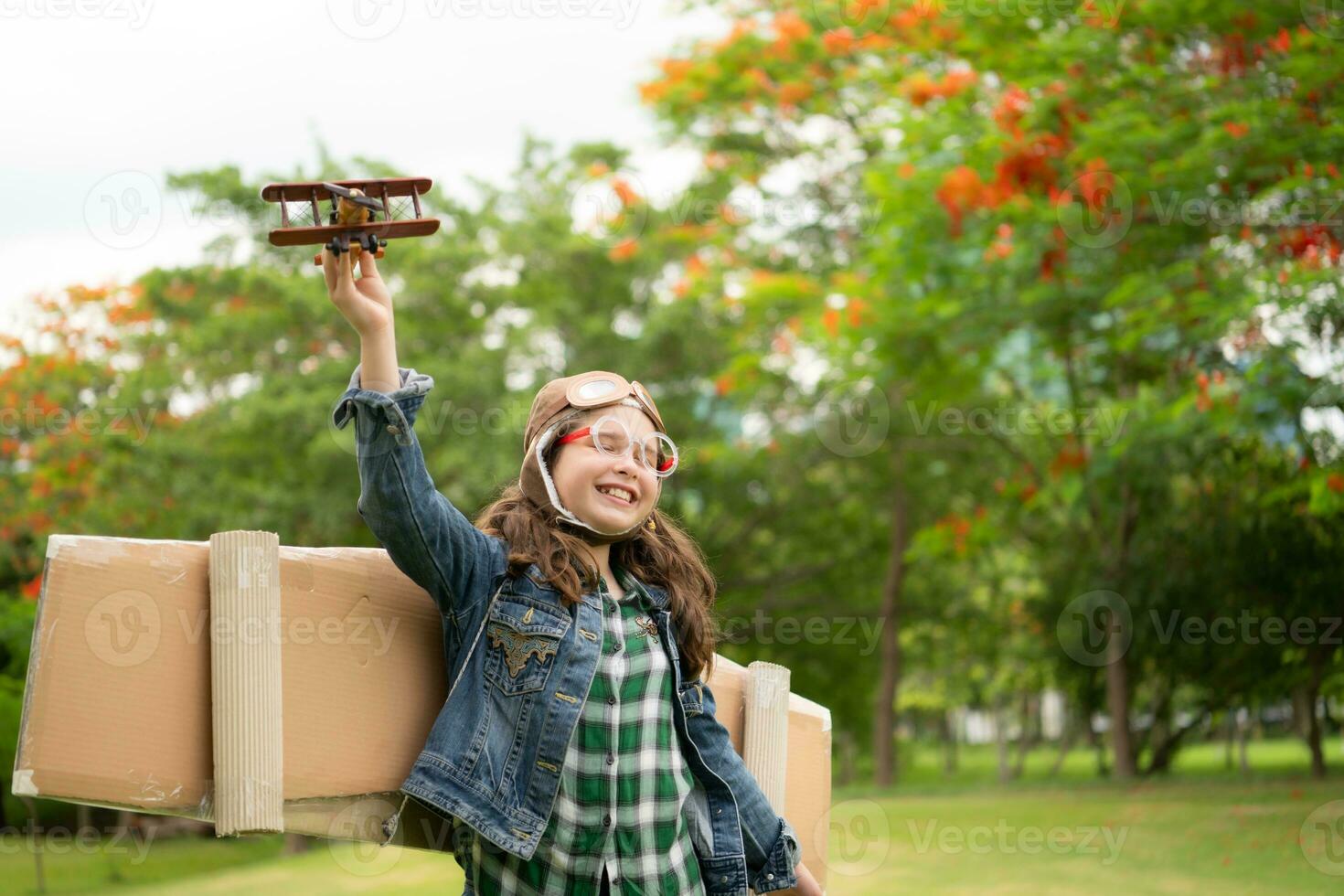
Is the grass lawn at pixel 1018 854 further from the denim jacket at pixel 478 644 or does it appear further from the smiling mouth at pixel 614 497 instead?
the denim jacket at pixel 478 644

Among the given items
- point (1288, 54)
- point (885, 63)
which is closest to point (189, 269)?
point (885, 63)

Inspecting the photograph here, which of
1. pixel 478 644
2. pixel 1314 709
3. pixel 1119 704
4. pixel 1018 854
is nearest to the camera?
pixel 478 644

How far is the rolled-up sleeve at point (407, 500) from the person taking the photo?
209cm

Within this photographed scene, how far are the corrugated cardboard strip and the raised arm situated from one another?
5.0 inches

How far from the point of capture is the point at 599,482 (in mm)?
2461

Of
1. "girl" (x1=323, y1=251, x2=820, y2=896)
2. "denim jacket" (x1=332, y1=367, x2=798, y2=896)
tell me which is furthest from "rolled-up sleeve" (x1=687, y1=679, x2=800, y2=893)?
"denim jacket" (x1=332, y1=367, x2=798, y2=896)

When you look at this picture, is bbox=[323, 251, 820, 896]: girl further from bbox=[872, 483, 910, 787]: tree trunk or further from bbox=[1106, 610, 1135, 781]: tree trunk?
bbox=[872, 483, 910, 787]: tree trunk

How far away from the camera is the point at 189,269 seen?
13711 millimetres

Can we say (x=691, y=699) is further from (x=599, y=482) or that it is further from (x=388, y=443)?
(x=388, y=443)

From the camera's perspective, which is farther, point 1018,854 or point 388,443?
point 1018,854

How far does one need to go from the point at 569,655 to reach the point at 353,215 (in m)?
0.80

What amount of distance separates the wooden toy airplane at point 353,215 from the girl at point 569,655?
0.15 feet

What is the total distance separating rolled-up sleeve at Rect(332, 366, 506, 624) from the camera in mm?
2094

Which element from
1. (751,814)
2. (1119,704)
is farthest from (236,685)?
(1119,704)
